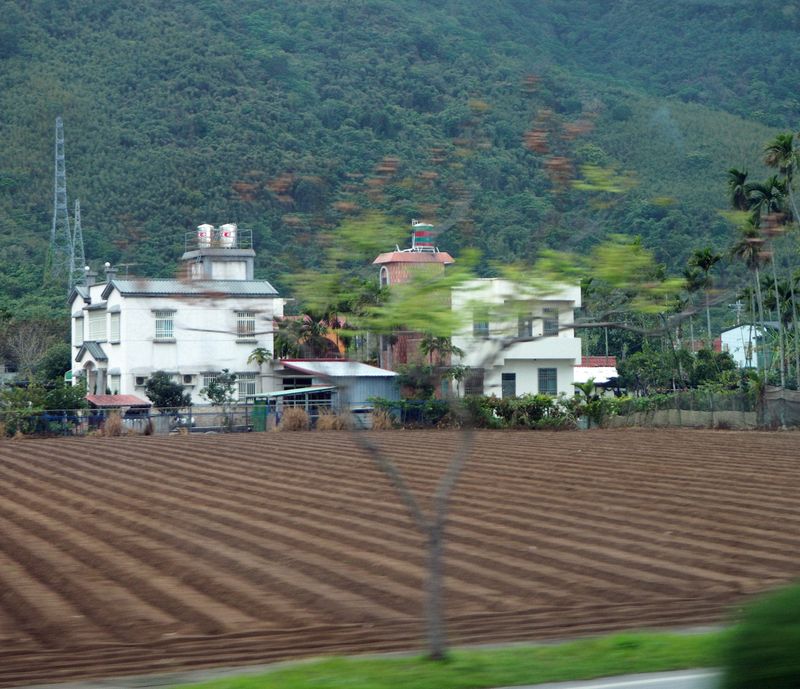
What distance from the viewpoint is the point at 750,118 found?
11100cm

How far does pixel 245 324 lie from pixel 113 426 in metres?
34.4

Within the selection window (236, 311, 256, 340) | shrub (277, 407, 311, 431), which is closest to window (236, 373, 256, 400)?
shrub (277, 407, 311, 431)

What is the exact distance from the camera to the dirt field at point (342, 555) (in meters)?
10.6

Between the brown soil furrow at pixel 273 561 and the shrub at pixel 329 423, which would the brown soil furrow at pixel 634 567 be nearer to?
the brown soil furrow at pixel 273 561

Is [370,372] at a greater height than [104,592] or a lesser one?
greater

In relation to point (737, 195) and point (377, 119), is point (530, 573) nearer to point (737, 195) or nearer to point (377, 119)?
point (377, 119)

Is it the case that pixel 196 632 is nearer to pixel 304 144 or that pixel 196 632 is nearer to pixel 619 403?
pixel 304 144

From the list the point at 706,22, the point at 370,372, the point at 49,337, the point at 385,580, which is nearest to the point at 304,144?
the point at 385,580

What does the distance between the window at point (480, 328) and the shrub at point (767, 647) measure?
157 inches

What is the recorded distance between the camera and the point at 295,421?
44.6 m

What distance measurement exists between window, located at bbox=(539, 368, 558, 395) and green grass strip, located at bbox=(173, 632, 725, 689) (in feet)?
172

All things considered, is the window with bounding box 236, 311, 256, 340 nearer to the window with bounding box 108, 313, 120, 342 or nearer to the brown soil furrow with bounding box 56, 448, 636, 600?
the brown soil furrow with bounding box 56, 448, 636, 600

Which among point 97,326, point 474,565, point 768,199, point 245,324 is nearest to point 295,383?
point 97,326

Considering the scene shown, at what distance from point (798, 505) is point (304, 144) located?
10.0 m
